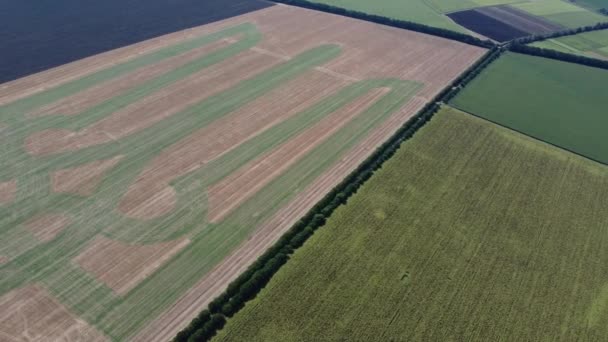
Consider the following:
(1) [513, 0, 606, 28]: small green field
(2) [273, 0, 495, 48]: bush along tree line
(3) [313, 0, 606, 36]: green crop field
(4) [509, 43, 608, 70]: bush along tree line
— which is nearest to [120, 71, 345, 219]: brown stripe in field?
(2) [273, 0, 495, 48]: bush along tree line

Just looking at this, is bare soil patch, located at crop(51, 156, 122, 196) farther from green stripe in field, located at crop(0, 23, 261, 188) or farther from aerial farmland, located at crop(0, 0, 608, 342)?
green stripe in field, located at crop(0, 23, 261, 188)

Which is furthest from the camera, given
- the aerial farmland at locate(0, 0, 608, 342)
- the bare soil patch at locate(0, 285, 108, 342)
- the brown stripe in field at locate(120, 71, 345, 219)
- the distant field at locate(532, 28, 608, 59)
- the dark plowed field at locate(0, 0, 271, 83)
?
the distant field at locate(532, 28, 608, 59)

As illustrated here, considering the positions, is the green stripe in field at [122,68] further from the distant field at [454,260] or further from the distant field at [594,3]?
the distant field at [594,3]

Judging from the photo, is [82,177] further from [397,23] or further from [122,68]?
[397,23]

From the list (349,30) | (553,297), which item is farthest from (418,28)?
→ (553,297)

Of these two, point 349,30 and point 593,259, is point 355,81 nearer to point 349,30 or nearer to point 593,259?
point 349,30

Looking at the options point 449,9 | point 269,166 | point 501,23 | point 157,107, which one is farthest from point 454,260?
point 449,9

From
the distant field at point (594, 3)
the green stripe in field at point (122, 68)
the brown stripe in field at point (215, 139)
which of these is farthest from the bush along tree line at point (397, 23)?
the distant field at point (594, 3)

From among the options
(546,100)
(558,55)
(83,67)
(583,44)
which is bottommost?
(83,67)
